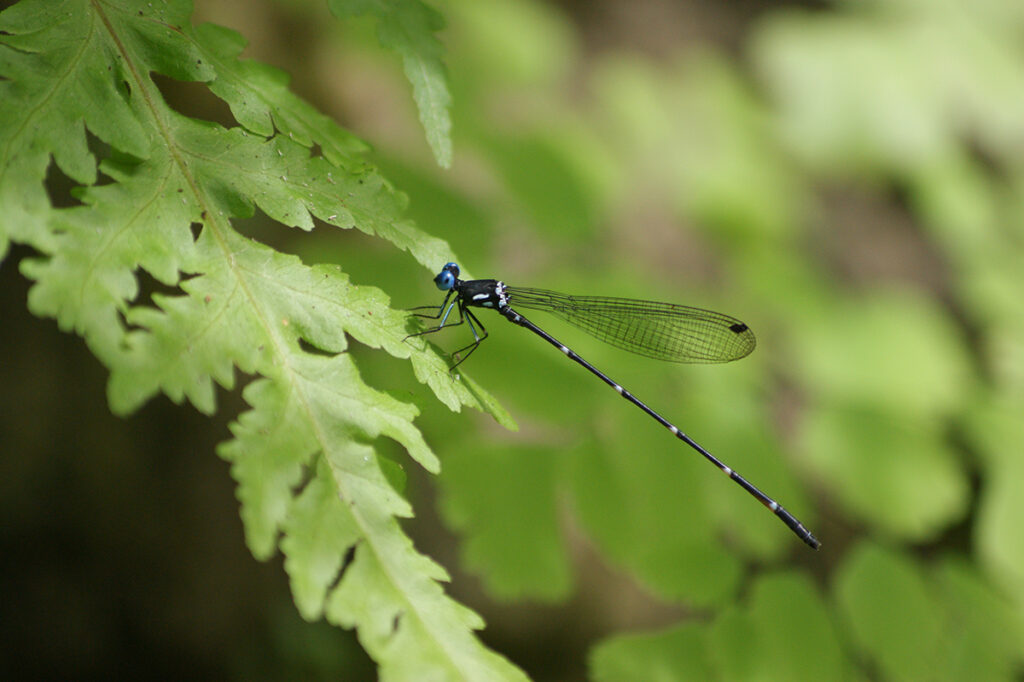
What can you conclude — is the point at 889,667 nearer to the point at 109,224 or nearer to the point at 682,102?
the point at 109,224

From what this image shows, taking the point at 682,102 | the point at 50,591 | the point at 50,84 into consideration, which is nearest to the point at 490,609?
Answer: the point at 50,591

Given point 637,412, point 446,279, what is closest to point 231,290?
point 446,279

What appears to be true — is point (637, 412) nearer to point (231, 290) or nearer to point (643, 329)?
point (643, 329)

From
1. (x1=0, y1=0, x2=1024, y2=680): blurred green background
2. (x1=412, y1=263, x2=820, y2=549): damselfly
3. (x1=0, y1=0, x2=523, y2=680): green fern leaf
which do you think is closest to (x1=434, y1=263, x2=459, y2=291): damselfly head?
(x1=0, y1=0, x2=1024, y2=680): blurred green background

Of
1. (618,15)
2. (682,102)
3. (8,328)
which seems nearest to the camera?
(8,328)

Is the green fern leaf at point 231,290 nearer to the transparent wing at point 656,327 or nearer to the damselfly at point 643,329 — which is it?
the damselfly at point 643,329

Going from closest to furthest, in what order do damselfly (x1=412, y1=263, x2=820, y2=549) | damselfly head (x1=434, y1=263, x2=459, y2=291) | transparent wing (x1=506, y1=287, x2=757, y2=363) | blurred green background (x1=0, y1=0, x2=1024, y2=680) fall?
damselfly head (x1=434, y1=263, x2=459, y2=291) → blurred green background (x1=0, y1=0, x2=1024, y2=680) → damselfly (x1=412, y1=263, x2=820, y2=549) → transparent wing (x1=506, y1=287, x2=757, y2=363)

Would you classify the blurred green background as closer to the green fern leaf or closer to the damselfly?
the damselfly
